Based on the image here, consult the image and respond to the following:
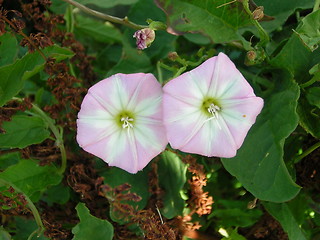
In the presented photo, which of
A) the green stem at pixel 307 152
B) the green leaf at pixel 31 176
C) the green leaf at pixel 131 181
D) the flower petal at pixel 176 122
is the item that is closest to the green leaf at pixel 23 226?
the green leaf at pixel 31 176

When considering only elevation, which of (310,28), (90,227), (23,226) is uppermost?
(310,28)

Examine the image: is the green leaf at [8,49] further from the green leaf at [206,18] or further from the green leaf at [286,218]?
the green leaf at [286,218]

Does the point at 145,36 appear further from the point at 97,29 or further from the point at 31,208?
the point at 97,29

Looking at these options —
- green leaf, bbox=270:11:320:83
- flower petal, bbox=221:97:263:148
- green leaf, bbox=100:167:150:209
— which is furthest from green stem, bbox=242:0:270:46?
green leaf, bbox=100:167:150:209

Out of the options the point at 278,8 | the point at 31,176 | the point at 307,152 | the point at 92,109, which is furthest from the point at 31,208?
the point at 278,8

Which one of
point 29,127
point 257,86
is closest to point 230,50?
point 257,86

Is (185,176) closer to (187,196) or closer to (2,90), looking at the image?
(187,196)
